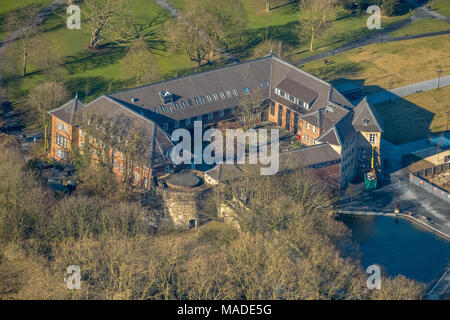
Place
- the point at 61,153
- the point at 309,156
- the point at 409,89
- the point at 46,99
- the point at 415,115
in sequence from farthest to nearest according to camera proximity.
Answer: the point at 409,89 → the point at 415,115 → the point at 46,99 → the point at 61,153 → the point at 309,156

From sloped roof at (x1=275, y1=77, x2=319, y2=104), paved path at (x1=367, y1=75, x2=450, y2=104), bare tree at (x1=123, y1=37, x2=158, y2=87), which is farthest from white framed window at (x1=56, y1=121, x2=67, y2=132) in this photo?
paved path at (x1=367, y1=75, x2=450, y2=104)

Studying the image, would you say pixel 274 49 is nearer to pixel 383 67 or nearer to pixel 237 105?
pixel 237 105

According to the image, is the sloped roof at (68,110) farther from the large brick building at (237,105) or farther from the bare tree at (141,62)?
the bare tree at (141,62)

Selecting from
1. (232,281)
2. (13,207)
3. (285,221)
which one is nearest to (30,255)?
(13,207)

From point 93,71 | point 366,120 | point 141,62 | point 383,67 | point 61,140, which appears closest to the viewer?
point 366,120

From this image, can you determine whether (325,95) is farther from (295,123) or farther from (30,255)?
(30,255)

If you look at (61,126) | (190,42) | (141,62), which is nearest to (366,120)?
(61,126)

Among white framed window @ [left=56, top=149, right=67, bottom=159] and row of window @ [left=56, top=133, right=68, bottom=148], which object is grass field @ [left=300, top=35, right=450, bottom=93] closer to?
row of window @ [left=56, top=133, right=68, bottom=148]
